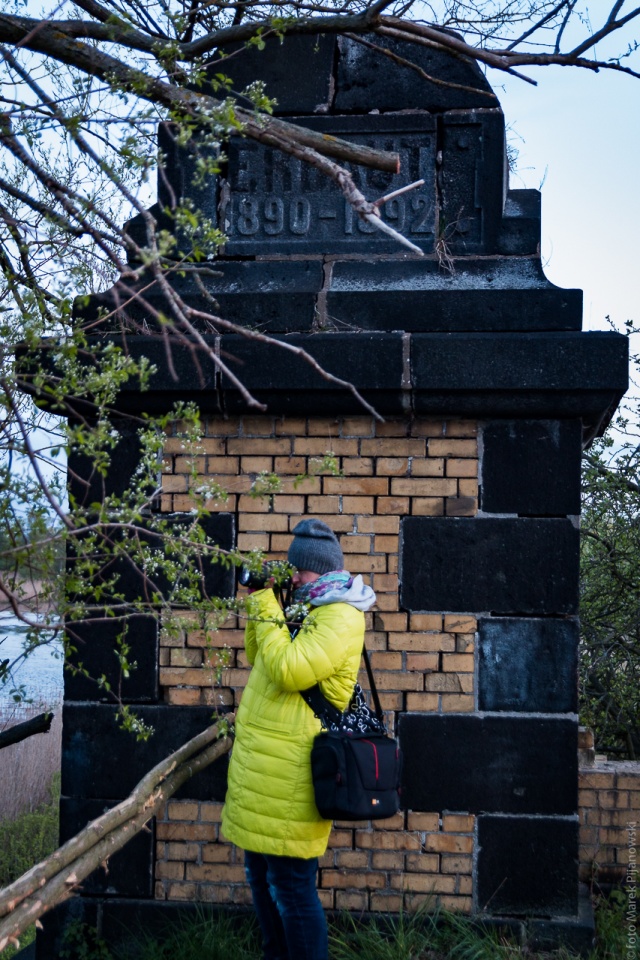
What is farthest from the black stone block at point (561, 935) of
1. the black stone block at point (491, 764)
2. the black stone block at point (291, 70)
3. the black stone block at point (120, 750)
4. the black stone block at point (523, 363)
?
the black stone block at point (291, 70)

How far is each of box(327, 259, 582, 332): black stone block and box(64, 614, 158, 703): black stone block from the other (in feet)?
5.33

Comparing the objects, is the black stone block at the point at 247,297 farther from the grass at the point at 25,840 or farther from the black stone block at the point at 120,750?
the grass at the point at 25,840

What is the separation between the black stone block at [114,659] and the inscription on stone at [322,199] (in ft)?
5.77

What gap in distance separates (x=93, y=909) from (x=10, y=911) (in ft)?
5.41

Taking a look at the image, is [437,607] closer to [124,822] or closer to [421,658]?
[421,658]

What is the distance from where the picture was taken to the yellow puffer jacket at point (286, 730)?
3.24 meters

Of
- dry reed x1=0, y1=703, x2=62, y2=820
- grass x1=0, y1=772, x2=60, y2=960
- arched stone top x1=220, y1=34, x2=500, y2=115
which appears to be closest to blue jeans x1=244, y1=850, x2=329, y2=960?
arched stone top x1=220, y1=34, x2=500, y2=115

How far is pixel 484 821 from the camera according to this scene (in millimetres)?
4047

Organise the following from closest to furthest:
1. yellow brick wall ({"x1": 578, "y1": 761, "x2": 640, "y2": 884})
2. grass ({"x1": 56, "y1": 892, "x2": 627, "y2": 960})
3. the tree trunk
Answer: the tree trunk, grass ({"x1": 56, "y1": 892, "x2": 627, "y2": 960}), yellow brick wall ({"x1": 578, "y1": 761, "x2": 640, "y2": 884})

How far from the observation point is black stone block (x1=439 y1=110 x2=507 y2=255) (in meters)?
4.36

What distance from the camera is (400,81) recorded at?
177 inches

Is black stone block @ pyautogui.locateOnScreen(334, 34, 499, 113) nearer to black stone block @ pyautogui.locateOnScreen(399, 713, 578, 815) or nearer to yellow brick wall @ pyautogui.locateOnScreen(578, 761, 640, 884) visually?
black stone block @ pyautogui.locateOnScreen(399, 713, 578, 815)

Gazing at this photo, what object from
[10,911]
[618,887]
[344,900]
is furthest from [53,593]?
[618,887]

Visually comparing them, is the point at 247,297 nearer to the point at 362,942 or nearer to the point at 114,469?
the point at 114,469
